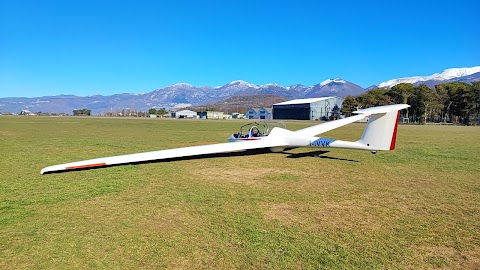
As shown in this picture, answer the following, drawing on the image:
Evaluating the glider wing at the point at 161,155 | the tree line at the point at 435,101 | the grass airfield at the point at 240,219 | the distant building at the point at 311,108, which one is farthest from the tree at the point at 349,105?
the grass airfield at the point at 240,219

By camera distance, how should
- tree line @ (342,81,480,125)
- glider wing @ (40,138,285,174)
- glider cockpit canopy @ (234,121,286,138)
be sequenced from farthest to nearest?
tree line @ (342,81,480,125) < glider cockpit canopy @ (234,121,286,138) < glider wing @ (40,138,285,174)

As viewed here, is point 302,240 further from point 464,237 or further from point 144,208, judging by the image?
point 144,208

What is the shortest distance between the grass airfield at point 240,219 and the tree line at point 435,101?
330ft

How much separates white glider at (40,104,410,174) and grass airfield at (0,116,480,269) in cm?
101

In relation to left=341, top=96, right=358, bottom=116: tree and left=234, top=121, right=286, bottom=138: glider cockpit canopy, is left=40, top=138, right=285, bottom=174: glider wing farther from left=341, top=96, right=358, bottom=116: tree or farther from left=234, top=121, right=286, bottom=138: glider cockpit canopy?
left=341, top=96, right=358, bottom=116: tree

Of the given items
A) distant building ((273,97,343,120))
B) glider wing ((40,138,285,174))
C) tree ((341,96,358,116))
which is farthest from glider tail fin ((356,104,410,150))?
distant building ((273,97,343,120))

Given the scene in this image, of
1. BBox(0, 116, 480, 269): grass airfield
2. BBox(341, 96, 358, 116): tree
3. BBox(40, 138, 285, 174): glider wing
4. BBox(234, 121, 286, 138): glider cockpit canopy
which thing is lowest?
BBox(0, 116, 480, 269): grass airfield

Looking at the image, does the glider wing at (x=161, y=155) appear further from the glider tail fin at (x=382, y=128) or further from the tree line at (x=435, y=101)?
the tree line at (x=435, y=101)

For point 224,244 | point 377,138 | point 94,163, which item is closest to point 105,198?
point 94,163

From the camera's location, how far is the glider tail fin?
13.4 m

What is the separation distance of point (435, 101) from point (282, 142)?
102551mm

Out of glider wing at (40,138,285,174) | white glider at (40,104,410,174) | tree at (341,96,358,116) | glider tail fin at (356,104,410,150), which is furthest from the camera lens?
tree at (341,96,358,116)

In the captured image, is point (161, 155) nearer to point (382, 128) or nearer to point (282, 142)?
point (282, 142)

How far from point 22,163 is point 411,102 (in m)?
112
